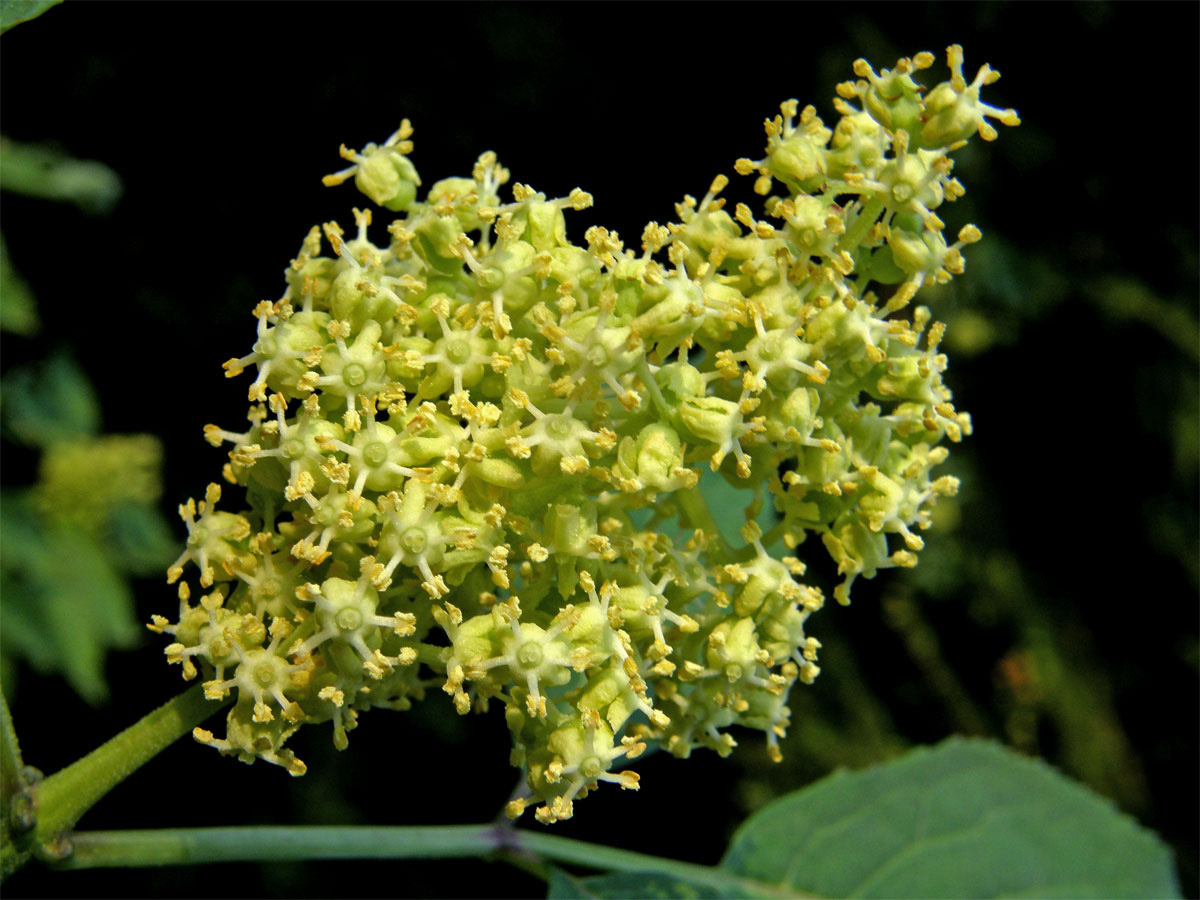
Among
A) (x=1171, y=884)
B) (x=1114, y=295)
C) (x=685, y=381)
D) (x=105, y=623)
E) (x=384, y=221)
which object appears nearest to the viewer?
(x=685, y=381)

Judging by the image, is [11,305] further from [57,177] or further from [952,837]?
[952,837]

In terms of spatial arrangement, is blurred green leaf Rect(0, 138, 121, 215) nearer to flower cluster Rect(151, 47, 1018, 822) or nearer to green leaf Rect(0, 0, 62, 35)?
green leaf Rect(0, 0, 62, 35)

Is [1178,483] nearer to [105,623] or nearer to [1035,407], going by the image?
[1035,407]

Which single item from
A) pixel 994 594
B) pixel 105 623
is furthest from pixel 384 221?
pixel 994 594

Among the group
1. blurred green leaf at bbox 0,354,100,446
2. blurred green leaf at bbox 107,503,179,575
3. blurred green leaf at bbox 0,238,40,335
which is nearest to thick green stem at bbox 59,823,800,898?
blurred green leaf at bbox 0,238,40,335

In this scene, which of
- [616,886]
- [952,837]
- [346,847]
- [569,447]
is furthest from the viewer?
[952,837]

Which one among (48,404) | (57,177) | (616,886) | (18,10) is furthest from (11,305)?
(616,886)

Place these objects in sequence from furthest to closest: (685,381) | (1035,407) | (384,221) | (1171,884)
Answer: (1035,407)
(384,221)
(1171,884)
(685,381)

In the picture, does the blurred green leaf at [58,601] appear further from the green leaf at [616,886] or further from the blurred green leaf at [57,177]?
the green leaf at [616,886]
